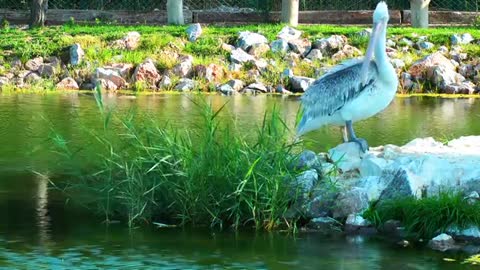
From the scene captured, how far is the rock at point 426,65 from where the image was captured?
79.8 ft

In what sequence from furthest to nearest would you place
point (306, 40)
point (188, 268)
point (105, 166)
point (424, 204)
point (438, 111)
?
1. point (306, 40)
2. point (438, 111)
3. point (105, 166)
4. point (424, 204)
5. point (188, 268)

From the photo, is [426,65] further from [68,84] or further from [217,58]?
[68,84]

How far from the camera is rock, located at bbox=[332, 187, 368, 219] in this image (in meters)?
10.8

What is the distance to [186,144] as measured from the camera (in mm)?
10891

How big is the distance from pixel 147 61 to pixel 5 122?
289 inches

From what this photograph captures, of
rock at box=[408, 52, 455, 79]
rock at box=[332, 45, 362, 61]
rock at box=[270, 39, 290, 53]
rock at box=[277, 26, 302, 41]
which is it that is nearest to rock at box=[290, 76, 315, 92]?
rock at box=[332, 45, 362, 61]

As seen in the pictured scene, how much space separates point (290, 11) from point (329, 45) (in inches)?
109

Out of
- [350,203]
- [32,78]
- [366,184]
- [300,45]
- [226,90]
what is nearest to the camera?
[350,203]

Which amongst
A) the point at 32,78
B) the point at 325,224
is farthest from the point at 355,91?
the point at 32,78

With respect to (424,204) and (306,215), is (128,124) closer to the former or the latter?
(306,215)

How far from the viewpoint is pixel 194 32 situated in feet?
87.7

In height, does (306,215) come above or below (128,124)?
below

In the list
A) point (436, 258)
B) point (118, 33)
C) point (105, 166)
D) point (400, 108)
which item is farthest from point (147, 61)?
point (436, 258)

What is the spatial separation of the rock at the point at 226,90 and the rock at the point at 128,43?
3.01 meters
